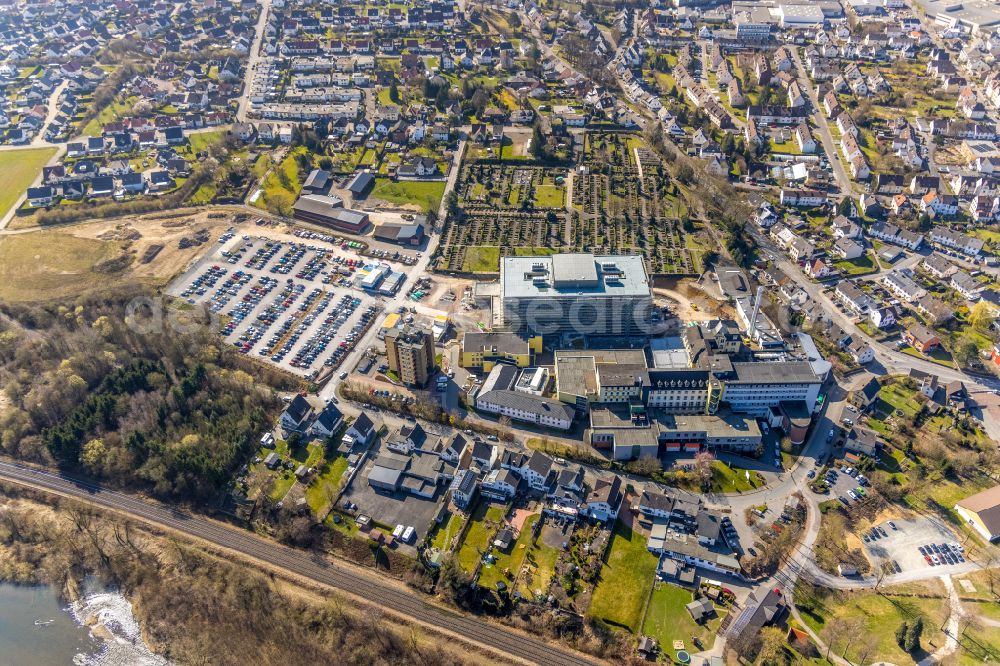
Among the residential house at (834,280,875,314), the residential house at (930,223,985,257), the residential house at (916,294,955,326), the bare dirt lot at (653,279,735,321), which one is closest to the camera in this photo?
the residential house at (916,294,955,326)

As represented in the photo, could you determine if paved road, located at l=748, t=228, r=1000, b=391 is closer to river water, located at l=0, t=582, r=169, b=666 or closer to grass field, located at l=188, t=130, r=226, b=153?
river water, located at l=0, t=582, r=169, b=666

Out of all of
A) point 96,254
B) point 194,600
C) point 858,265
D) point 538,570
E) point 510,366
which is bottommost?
point 194,600

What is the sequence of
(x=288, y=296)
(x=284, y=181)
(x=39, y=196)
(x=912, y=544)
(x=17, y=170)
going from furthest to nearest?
(x=17, y=170) → (x=284, y=181) → (x=39, y=196) → (x=288, y=296) → (x=912, y=544)

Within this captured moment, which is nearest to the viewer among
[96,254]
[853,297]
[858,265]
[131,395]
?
[131,395]

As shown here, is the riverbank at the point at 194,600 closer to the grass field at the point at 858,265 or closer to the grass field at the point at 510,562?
the grass field at the point at 510,562

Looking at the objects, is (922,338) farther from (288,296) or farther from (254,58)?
(254,58)

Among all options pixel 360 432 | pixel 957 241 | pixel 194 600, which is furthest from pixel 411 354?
pixel 957 241

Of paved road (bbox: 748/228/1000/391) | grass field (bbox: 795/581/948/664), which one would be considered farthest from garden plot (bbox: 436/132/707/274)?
grass field (bbox: 795/581/948/664)
